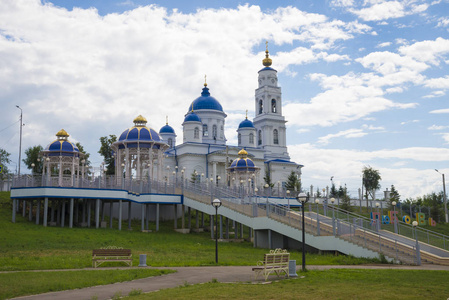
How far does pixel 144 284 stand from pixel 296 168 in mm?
75034

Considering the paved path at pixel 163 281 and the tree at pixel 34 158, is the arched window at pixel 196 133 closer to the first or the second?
the tree at pixel 34 158

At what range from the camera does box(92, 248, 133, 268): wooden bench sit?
63.0 feet

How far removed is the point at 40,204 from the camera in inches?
1575

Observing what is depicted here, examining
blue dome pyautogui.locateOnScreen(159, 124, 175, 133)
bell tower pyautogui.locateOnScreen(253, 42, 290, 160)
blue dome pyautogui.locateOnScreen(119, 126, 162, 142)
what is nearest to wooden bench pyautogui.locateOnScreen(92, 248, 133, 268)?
blue dome pyautogui.locateOnScreen(119, 126, 162, 142)

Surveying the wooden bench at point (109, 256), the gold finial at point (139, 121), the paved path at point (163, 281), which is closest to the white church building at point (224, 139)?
the gold finial at point (139, 121)

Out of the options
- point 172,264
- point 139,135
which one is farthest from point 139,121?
point 172,264

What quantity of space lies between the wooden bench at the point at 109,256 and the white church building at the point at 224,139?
55666mm

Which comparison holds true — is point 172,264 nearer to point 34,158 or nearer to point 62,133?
point 62,133

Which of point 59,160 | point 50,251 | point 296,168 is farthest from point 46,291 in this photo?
point 296,168

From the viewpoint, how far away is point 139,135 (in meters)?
44.5

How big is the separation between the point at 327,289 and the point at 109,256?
382 inches

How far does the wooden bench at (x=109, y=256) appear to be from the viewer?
63.0 ft

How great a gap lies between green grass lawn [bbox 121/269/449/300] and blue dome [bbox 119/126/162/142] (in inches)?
1190

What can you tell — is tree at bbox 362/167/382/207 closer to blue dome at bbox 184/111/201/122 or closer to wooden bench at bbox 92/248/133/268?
blue dome at bbox 184/111/201/122
